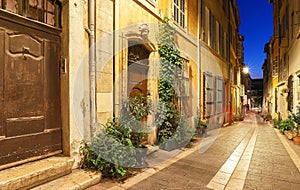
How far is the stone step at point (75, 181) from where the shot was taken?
289 cm

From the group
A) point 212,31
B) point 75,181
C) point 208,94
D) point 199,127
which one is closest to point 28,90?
point 75,181

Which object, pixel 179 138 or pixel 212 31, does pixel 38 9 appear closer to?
pixel 179 138

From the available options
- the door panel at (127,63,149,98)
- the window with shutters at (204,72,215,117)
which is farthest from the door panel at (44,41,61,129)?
the window with shutters at (204,72,215,117)

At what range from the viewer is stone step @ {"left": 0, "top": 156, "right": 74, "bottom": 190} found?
2.58m

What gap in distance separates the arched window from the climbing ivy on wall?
319cm

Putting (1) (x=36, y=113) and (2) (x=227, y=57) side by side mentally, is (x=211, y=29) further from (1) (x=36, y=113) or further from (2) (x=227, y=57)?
(1) (x=36, y=113)

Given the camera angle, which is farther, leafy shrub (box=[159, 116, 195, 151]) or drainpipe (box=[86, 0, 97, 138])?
leafy shrub (box=[159, 116, 195, 151])

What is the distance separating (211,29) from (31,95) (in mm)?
10507

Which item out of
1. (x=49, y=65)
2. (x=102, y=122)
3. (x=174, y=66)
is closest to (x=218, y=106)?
(x=174, y=66)

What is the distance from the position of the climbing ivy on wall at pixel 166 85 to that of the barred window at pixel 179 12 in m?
1.41

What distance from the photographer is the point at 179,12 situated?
25.4 ft

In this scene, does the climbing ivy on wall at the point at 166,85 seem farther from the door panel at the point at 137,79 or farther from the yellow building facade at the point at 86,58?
the door panel at the point at 137,79

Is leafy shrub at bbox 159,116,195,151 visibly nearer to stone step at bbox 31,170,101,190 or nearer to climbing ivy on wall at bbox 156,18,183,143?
climbing ivy on wall at bbox 156,18,183,143

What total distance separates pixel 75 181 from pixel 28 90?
1642 millimetres
